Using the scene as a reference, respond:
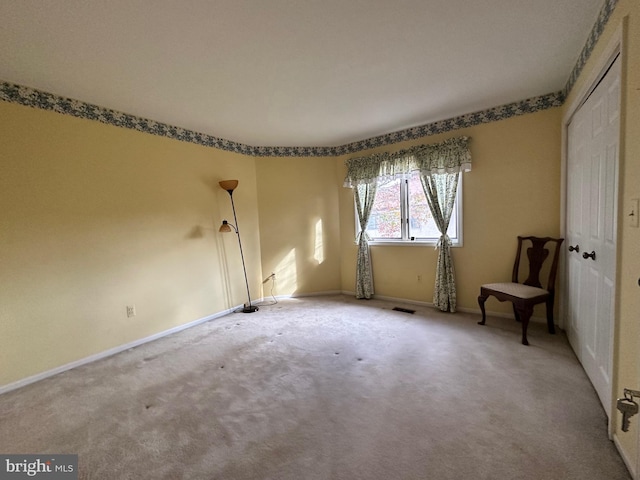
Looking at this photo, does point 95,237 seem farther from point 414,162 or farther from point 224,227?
point 414,162

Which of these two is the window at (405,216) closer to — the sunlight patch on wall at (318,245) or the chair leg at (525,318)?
the sunlight patch on wall at (318,245)

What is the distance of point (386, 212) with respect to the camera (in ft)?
13.7

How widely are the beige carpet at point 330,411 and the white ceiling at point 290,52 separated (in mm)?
2462

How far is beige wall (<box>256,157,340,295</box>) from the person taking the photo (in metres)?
4.48

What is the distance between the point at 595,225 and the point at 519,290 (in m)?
1.03

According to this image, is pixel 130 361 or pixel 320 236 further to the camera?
pixel 320 236

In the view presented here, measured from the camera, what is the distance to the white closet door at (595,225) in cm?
161

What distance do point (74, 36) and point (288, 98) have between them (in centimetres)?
158

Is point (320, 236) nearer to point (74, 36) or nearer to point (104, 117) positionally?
point (104, 117)

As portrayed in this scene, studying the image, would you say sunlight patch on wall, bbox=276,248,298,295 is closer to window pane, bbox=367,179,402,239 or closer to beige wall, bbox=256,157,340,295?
beige wall, bbox=256,157,340,295

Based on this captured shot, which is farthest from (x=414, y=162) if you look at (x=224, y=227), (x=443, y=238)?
(x=224, y=227)

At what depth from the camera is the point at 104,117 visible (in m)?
2.79

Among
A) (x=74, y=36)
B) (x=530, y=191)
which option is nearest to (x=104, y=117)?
(x=74, y=36)

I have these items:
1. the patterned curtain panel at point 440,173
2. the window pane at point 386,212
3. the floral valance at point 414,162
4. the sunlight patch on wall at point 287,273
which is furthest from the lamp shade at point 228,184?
the window pane at point 386,212
